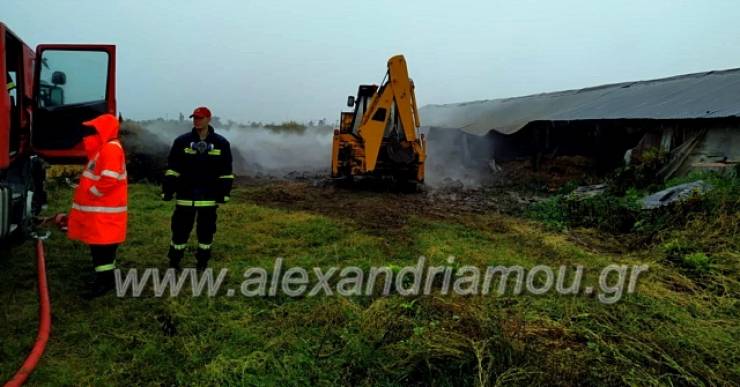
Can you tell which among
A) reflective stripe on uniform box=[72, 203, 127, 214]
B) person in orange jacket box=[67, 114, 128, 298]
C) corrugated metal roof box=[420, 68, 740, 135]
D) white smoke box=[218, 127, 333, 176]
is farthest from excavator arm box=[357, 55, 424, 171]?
white smoke box=[218, 127, 333, 176]

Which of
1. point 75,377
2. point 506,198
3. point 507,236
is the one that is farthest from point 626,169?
point 75,377

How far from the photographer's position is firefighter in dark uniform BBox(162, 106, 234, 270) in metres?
4.38

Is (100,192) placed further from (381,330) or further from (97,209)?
(381,330)

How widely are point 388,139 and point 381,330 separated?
708 cm

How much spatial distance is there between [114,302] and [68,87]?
2718mm

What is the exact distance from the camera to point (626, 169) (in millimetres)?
9766

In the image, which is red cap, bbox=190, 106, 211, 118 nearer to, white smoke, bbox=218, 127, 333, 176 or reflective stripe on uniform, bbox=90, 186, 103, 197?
reflective stripe on uniform, bbox=90, 186, 103, 197

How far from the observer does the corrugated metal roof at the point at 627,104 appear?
9.83 meters

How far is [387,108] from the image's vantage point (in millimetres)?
9469

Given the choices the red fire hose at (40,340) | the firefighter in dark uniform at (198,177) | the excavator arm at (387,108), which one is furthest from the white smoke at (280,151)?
the red fire hose at (40,340)

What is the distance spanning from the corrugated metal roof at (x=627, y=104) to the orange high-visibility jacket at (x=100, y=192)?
986cm

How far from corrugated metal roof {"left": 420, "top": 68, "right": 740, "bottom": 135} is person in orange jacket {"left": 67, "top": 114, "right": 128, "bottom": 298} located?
32.3 feet

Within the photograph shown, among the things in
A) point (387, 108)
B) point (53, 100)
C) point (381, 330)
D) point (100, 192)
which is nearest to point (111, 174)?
point (100, 192)

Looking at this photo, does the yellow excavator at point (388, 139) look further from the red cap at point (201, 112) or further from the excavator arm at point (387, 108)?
the red cap at point (201, 112)
